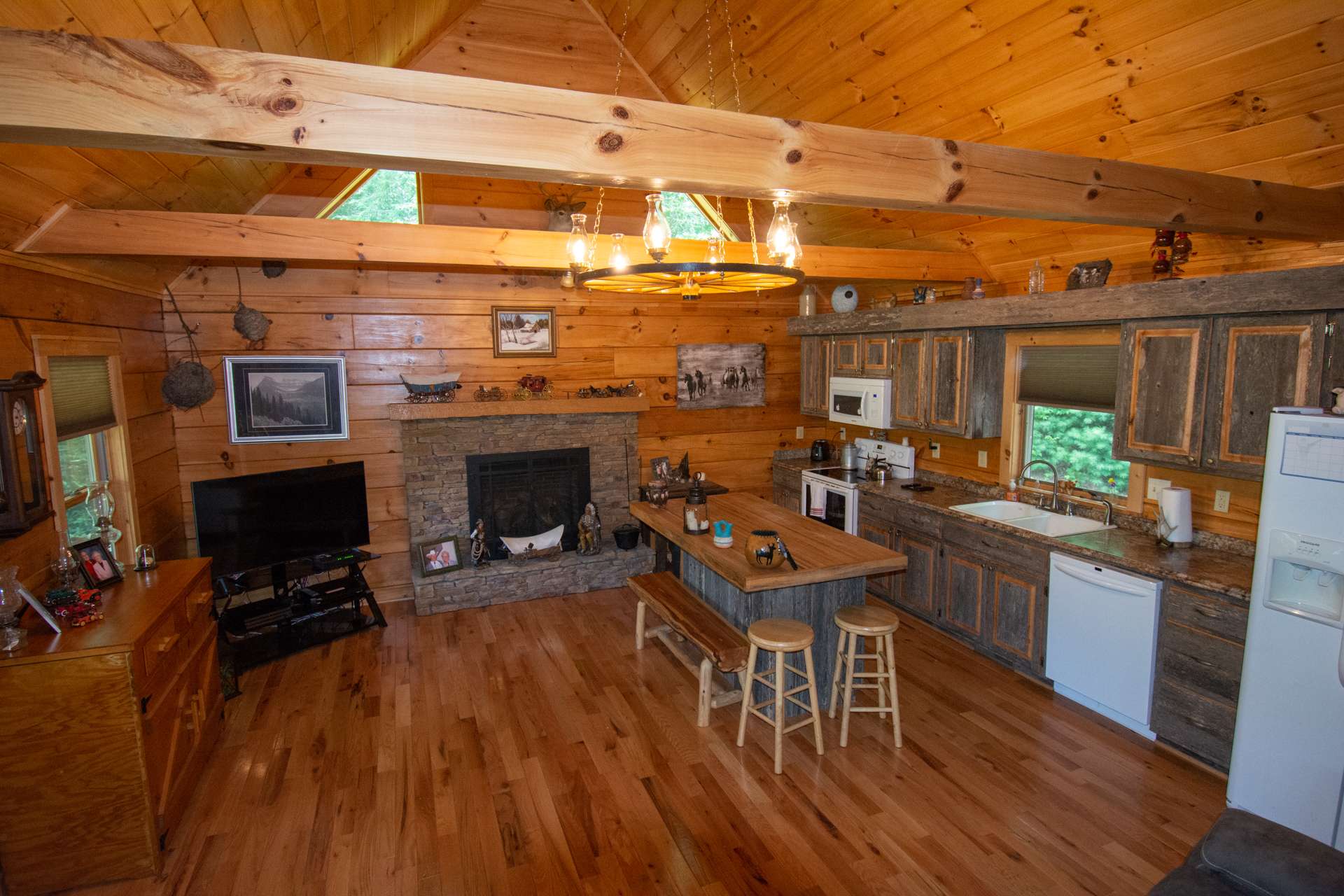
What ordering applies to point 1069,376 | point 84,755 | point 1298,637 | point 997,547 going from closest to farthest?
1. point 84,755
2. point 1298,637
3. point 997,547
4. point 1069,376

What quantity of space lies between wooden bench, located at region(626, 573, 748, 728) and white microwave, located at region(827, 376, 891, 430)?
2.07 metres

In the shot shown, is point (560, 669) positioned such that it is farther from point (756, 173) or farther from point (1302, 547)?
point (1302, 547)

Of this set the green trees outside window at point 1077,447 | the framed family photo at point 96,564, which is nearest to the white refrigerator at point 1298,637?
the green trees outside window at point 1077,447

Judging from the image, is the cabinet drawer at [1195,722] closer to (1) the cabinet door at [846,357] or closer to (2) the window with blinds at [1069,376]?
(2) the window with blinds at [1069,376]

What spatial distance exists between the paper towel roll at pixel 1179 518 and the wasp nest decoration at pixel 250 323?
549 centimetres

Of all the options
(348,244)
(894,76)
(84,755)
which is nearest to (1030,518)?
(894,76)

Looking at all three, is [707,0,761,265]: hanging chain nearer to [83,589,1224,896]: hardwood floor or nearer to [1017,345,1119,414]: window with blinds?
[1017,345,1119,414]: window with blinds

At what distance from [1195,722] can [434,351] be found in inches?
197

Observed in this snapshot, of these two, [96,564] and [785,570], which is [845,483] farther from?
[96,564]

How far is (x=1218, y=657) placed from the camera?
9.34ft

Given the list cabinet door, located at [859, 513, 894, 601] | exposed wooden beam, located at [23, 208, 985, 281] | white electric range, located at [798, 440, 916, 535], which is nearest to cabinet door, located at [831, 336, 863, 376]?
white electric range, located at [798, 440, 916, 535]

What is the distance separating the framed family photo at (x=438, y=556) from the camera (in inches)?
199

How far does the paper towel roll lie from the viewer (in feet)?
10.9

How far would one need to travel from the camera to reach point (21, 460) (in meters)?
2.54
